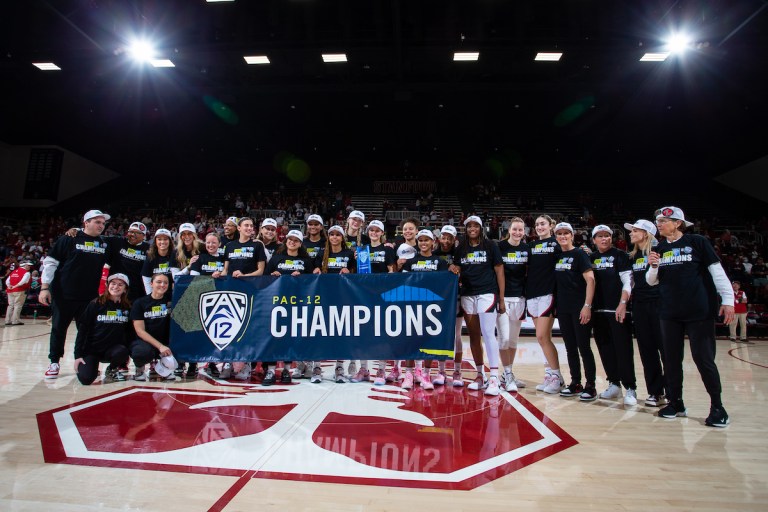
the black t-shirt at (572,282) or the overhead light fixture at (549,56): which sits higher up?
the overhead light fixture at (549,56)

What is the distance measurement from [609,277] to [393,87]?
12.1 meters

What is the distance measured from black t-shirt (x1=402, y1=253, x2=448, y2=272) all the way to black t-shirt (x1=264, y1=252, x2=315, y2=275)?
1184mm

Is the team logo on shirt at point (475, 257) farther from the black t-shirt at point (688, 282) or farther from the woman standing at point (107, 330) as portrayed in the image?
the woman standing at point (107, 330)

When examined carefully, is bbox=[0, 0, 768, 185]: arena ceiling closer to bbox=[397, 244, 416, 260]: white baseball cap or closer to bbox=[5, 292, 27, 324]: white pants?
bbox=[5, 292, 27, 324]: white pants

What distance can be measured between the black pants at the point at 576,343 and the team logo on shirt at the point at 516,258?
2.16 ft

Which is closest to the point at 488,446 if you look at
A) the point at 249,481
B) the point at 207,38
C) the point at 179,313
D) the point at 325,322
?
the point at 249,481

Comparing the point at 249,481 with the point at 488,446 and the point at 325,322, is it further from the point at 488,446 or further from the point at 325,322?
the point at 325,322

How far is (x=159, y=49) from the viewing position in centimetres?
→ 1180

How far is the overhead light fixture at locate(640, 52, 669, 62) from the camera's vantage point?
11.5 meters

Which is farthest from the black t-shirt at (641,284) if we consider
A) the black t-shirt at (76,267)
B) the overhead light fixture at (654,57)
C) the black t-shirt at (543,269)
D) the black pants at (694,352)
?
the overhead light fixture at (654,57)

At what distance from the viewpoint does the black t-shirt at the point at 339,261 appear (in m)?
4.77

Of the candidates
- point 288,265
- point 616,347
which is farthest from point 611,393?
point 288,265

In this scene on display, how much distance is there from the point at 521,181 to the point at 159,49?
17.4 meters

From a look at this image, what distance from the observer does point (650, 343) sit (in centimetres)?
392
